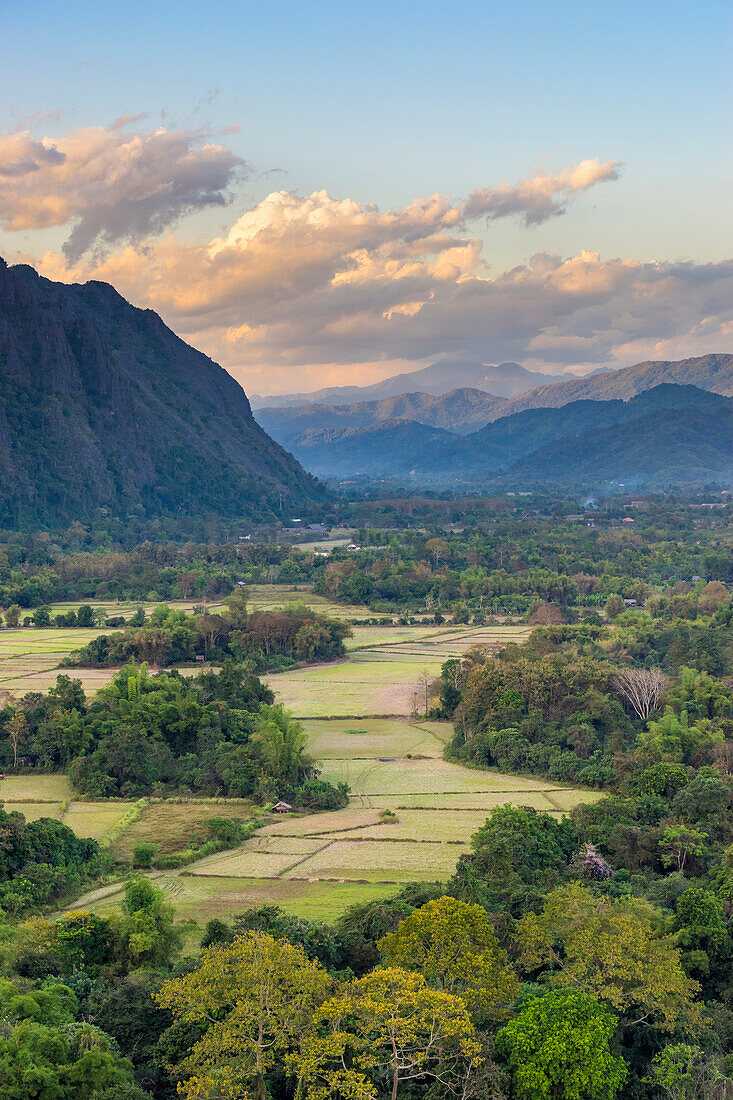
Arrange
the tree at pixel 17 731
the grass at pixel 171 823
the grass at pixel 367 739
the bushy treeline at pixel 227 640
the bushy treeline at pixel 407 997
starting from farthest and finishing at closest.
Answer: the bushy treeline at pixel 227 640 < the grass at pixel 367 739 < the tree at pixel 17 731 < the grass at pixel 171 823 < the bushy treeline at pixel 407 997

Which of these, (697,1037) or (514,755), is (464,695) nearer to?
(514,755)

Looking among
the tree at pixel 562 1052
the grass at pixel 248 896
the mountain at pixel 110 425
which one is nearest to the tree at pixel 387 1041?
the tree at pixel 562 1052

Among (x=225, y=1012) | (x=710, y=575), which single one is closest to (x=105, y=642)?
(x=225, y=1012)

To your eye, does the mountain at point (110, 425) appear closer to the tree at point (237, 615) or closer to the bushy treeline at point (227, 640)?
the tree at point (237, 615)

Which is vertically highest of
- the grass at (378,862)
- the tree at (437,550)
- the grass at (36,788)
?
the tree at (437,550)

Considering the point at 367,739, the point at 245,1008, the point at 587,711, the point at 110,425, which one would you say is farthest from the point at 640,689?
the point at 110,425

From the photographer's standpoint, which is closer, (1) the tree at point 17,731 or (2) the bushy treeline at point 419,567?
(1) the tree at point 17,731
